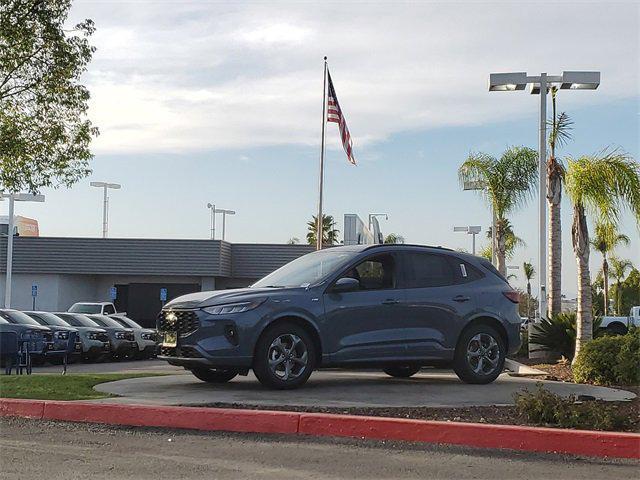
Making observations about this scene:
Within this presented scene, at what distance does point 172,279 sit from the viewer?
5288cm

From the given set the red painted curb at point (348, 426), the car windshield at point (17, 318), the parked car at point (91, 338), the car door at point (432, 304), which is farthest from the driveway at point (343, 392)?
the parked car at point (91, 338)

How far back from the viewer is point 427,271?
12.0m

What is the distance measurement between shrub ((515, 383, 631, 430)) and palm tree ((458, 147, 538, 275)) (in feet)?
89.1

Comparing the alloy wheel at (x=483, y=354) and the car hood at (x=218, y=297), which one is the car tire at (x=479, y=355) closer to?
the alloy wheel at (x=483, y=354)

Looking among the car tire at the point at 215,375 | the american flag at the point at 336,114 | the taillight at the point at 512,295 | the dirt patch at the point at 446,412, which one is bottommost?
the dirt patch at the point at 446,412

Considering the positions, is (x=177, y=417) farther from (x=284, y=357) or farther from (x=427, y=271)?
(x=427, y=271)

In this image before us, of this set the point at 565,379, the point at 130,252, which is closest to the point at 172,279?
the point at 130,252

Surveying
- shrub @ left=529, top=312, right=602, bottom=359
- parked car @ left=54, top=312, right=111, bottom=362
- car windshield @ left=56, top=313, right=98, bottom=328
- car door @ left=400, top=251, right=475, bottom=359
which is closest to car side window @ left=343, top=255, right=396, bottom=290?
car door @ left=400, top=251, right=475, bottom=359

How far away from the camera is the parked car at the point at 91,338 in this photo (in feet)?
79.6

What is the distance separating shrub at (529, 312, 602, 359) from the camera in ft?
60.2

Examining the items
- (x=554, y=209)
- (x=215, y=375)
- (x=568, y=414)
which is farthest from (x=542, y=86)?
(x=568, y=414)

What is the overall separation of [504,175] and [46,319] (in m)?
18.2

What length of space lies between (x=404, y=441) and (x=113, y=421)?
2.80 m

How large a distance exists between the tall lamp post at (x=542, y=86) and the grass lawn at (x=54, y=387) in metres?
11.4
